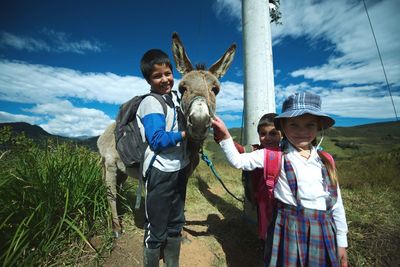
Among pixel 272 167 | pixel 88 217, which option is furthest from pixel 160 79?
pixel 88 217

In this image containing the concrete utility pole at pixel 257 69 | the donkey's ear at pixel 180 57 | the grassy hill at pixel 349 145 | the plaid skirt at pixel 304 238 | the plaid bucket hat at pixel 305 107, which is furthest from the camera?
the grassy hill at pixel 349 145

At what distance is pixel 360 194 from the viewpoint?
4.64 metres

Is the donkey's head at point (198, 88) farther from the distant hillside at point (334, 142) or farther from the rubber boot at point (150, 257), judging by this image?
the rubber boot at point (150, 257)

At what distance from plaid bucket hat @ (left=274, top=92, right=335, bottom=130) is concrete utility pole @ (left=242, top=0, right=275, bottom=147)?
1.87 metres

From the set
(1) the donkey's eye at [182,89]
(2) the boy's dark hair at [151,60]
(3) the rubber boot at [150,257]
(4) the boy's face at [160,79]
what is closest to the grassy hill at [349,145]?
(1) the donkey's eye at [182,89]

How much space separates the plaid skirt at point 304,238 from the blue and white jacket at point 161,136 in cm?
128

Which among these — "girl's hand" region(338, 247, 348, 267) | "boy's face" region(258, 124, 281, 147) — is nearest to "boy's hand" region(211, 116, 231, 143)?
"boy's face" region(258, 124, 281, 147)

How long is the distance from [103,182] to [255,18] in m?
4.41

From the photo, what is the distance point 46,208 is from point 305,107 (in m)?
3.58

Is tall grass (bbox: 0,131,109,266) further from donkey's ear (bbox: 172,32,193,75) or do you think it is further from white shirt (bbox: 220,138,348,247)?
donkey's ear (bbox: 172,32,193,75)

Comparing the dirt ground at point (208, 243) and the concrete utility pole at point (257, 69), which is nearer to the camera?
the dirt ground at point (208, 243)

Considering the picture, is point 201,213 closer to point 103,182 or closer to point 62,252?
point 103,182

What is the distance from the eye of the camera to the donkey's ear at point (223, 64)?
312cm

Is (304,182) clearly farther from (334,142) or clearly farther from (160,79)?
(334,142)
